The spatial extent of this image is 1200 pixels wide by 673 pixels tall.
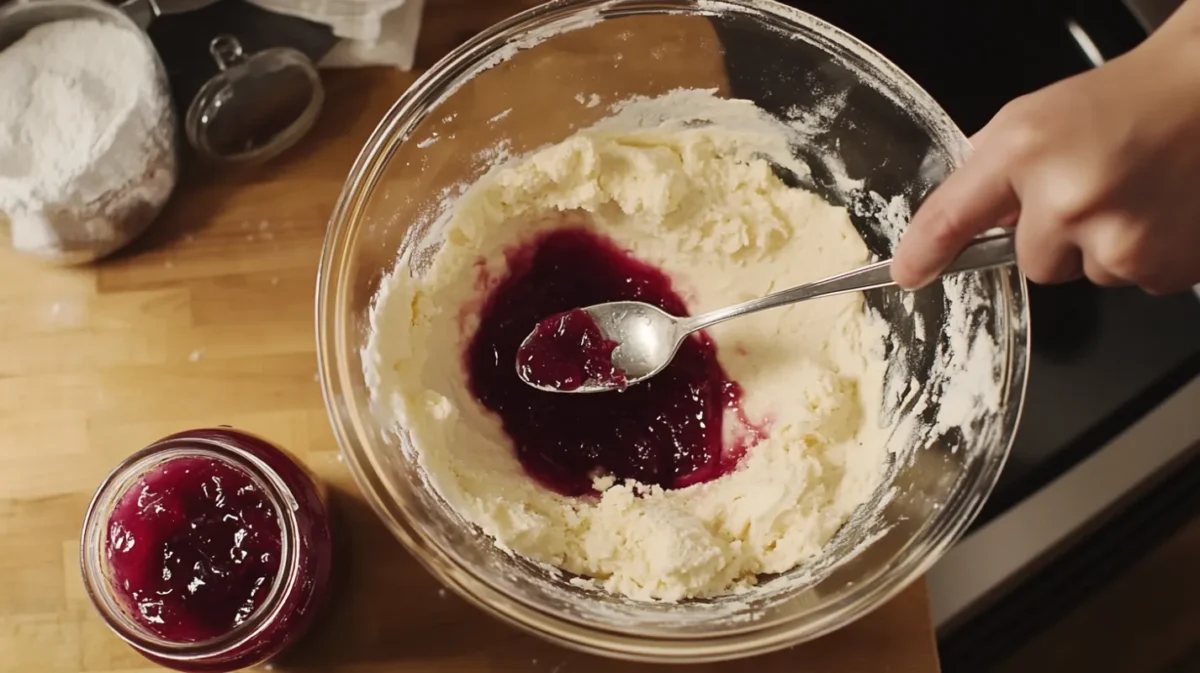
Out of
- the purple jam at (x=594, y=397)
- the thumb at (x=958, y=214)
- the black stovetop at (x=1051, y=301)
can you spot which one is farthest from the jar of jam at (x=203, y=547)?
the black stovetop at (x=1051, y=301)

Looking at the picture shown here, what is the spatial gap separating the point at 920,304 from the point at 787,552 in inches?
12.6

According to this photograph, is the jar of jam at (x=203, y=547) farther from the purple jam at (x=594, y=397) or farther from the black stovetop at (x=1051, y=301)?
the black stovetop at (x=1051, y=301)

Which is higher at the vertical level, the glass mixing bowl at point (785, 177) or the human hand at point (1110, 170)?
the human hand at point (1110, 170)

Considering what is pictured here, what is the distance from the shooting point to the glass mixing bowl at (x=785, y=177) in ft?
3.04

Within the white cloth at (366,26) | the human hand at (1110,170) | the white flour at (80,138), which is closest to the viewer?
the human hand at (1110,170)

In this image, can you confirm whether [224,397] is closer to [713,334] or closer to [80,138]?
[80,138]

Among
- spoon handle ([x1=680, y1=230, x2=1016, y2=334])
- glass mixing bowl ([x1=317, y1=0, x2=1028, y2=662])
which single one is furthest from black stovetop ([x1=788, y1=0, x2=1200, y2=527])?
spoon handle ([x1=680, y1=230, x2=1016, y2=334])

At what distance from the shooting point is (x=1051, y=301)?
1182mm

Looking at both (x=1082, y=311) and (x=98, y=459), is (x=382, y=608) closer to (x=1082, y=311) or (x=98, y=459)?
(x=98, y=459)

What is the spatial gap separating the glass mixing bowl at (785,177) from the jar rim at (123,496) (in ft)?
0.28

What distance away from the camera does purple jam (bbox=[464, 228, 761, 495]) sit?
3.53ft

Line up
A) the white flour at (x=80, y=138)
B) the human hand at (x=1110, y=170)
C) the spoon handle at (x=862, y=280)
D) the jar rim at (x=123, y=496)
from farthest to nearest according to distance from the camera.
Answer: the white flour at (x=80, y=138)
the jar rim at (x=123, y=496)
the spoon handle at (x=862, y=280)
the human hand at (x=1110, y=170)

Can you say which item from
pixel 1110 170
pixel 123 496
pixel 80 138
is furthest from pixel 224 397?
pixel 1110 170

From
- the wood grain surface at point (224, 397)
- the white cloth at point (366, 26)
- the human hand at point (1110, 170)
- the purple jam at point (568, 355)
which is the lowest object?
the wood grain surface at point (224, 397)
